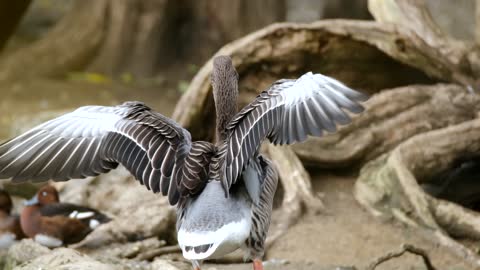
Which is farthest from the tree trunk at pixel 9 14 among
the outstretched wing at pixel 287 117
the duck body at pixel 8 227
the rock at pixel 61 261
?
the outstretched wing at pixel 287 117

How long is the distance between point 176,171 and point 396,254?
1.59m

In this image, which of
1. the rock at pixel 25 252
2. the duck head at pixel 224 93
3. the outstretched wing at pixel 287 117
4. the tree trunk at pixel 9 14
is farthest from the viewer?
the tree trunk at pixel 9 14

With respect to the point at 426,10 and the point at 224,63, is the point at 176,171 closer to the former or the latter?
the point at 224,63

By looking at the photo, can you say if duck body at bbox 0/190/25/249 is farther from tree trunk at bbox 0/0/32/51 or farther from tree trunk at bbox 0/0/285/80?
tree trunk at bbox 0/0/285/80

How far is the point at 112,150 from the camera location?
5.18 meters

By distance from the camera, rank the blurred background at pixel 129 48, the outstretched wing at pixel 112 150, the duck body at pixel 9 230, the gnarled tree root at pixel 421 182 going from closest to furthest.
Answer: the outstretched wing at pixel 112 150
the gnarled tree root at pixel 421 182
the duck body at pixel 9 230
the blurred background at pixel 129 48

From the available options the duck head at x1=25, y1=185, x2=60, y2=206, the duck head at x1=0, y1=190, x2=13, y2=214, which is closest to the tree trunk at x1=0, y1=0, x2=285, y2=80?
the duck head at x1=0, y1=190, x2=13, y2=214

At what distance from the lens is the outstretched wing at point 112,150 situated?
16.6 ft

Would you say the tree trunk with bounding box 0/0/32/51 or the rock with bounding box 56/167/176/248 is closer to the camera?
the rock with bounding box 56/167/176/248

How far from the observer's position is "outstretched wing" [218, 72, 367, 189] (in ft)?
15.5

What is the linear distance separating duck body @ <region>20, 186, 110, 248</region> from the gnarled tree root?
7.32 ft

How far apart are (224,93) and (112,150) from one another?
792 mm

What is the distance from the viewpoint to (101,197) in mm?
8023

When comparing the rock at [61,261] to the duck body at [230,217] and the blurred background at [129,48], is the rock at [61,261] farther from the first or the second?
the blurred background at [129,48]
